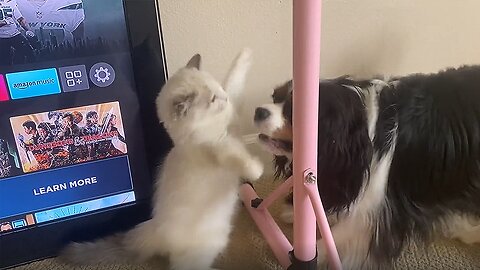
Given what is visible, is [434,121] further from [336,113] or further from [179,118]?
[179,118]

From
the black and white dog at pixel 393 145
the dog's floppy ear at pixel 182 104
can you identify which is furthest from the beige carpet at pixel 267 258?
the dog's floppy ear at pixel 182 104

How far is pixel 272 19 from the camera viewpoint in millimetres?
1542

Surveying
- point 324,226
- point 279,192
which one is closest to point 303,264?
point 324,226

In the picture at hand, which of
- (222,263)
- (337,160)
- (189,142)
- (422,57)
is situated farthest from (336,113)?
(422,57)

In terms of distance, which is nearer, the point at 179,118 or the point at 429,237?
the point at 179,118

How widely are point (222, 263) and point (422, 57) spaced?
2.97 feet

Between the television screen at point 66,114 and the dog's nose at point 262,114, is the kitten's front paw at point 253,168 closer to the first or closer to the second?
the dog's nose at point 262,114

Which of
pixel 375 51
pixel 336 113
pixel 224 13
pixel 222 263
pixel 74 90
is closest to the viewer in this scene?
pixel 336 113

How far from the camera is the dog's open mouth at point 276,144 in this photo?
1143 millimetres

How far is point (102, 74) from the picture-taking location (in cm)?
120

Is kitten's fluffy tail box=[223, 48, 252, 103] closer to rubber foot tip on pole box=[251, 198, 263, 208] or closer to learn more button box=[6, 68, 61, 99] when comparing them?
rubber foot tip on pole box=[251, 198, 263, 208]

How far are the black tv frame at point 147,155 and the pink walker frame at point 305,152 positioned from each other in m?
0.31

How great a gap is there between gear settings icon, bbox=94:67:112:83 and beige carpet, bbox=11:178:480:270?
43cm

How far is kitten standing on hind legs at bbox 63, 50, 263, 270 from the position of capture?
114cm
